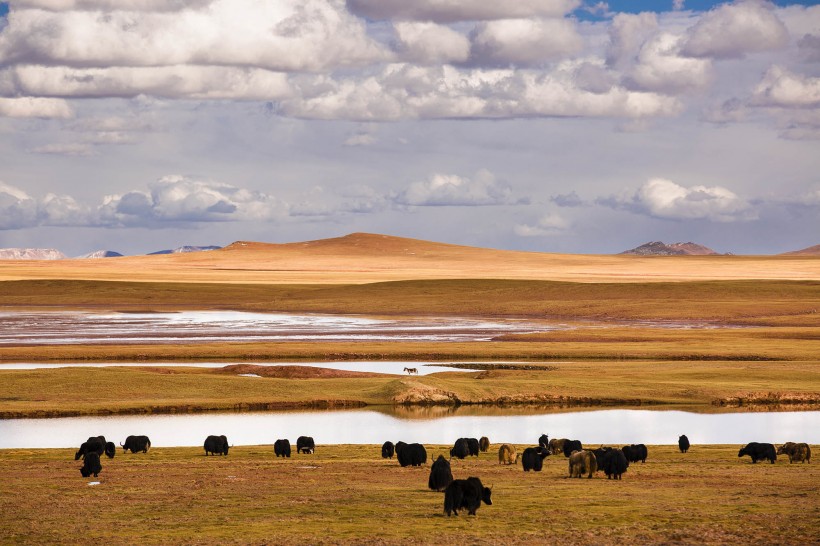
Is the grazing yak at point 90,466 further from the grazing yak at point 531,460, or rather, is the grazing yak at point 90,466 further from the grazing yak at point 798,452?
the grazing yak at point 798,452

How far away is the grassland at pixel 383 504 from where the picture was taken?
19219 millimetres

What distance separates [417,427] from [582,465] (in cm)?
1784

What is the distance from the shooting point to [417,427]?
4500cm

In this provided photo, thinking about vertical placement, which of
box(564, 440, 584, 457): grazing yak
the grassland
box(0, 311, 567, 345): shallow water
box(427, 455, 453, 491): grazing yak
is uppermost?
box(0, 311, 567, 345): shallow water

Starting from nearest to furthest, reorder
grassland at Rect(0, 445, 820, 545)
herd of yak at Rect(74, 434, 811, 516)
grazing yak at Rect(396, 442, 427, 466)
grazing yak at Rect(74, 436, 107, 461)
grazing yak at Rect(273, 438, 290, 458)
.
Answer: grassland at Rect(0, 445, 820, 545) < herd of yak at Rect(74, 434, 811, 516) < grazing yak at Rect(396, 442, 427, 466) < grazing yak at Rect(74, 436, 107, 461) < grazing yak at Rect(273, 438, 290, 458)

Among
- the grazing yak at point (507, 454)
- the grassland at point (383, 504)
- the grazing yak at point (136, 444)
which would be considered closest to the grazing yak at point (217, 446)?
the grassland at point (383, 504)

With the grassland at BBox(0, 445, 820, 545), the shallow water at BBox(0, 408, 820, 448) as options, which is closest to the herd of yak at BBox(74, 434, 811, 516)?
the grassland at BBox(0, 445, 820, 545)

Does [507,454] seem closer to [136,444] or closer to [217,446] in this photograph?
[217,446]

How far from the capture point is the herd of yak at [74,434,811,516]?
2142 centimetres

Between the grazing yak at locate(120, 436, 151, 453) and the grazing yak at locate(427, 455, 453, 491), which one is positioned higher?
the grazing yak at locate(120, 436, 151, 453)

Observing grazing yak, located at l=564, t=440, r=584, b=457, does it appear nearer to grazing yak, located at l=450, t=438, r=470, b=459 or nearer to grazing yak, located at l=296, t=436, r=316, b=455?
grazing yak, located at l=450, t=438, r=470, b=459

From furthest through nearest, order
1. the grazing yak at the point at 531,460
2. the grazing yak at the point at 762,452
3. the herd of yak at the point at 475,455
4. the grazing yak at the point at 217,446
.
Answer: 1. the grazing yak at the point at 217,446
2. the grazing yak at the point at 762,452
3. the grazing yak at the point at 531,460
4. the herd of yak at the point at 475,455

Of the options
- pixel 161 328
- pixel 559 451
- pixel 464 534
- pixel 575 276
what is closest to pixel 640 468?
pixel 559 451

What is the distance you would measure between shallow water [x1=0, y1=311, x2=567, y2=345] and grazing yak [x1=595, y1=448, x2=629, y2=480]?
58672 millimetres
